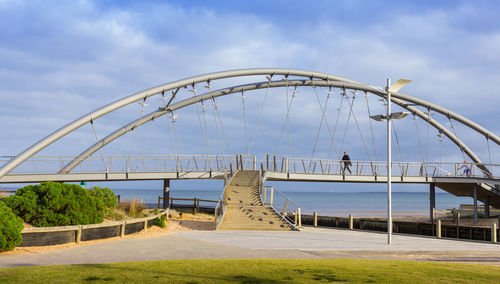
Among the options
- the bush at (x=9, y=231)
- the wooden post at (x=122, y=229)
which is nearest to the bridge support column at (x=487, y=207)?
the wooden post at (x=122, y=229)

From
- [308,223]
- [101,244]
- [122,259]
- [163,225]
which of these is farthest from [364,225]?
[122,259]

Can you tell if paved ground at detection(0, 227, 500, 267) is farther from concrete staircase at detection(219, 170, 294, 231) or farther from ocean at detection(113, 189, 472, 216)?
ocean at detection(113, 189, 472, 216)

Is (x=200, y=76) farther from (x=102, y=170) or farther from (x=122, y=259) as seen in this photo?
(x=122, y=259)

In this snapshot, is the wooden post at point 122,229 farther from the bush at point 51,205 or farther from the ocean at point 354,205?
the ocean at point 354,205

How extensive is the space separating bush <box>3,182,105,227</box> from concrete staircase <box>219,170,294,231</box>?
777 centimetres

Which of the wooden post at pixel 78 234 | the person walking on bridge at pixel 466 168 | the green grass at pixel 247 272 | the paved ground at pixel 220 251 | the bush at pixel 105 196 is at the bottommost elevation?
the paved ground at pixel 220 251

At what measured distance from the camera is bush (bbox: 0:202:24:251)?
469 inches

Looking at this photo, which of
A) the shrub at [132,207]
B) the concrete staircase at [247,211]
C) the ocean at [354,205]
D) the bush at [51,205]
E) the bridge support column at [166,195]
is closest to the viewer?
the bush at [51,205]

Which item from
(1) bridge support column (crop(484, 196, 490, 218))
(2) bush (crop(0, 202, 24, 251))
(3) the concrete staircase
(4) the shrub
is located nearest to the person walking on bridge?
(1) bridge support column (crop(484, 196, 490, 218))

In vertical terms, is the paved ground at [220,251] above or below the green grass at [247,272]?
below

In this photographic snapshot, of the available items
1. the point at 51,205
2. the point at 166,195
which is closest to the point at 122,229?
the point at 51,205

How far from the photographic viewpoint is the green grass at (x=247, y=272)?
27.4ft

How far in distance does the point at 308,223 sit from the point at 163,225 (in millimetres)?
14907

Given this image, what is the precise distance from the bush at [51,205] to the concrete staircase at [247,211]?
25.5 ft
